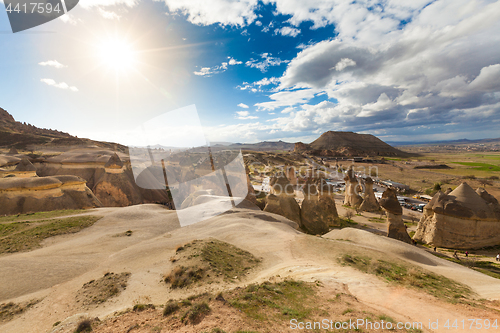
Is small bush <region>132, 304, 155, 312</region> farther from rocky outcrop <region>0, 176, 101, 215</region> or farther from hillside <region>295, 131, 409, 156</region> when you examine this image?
hillside <region>295, 131, 409, 156</region>

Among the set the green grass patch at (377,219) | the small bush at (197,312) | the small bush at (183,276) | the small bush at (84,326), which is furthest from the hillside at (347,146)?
the small bush at (84,326)

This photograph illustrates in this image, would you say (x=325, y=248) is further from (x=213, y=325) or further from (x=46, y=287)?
(x=46, y=287)

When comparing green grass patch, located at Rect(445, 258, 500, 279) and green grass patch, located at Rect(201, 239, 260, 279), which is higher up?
green grass patch, located at Rect(201, 239, 260, 279)

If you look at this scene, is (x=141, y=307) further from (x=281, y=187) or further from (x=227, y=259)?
(x=281, y=187)

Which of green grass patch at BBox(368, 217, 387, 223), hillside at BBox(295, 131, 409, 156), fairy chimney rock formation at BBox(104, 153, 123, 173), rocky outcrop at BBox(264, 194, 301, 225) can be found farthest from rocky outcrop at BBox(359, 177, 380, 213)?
hillside at BBox(295, 131, 409, 156)

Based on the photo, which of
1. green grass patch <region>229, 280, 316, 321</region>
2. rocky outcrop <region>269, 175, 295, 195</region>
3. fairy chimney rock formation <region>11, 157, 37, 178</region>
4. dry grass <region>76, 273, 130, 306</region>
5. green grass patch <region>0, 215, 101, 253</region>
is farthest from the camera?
fairy chimney rock formation <region>11, 157, 37, 178</region>

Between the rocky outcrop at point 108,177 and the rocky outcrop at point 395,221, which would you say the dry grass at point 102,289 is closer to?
the rocky outcrop at point 395,221
